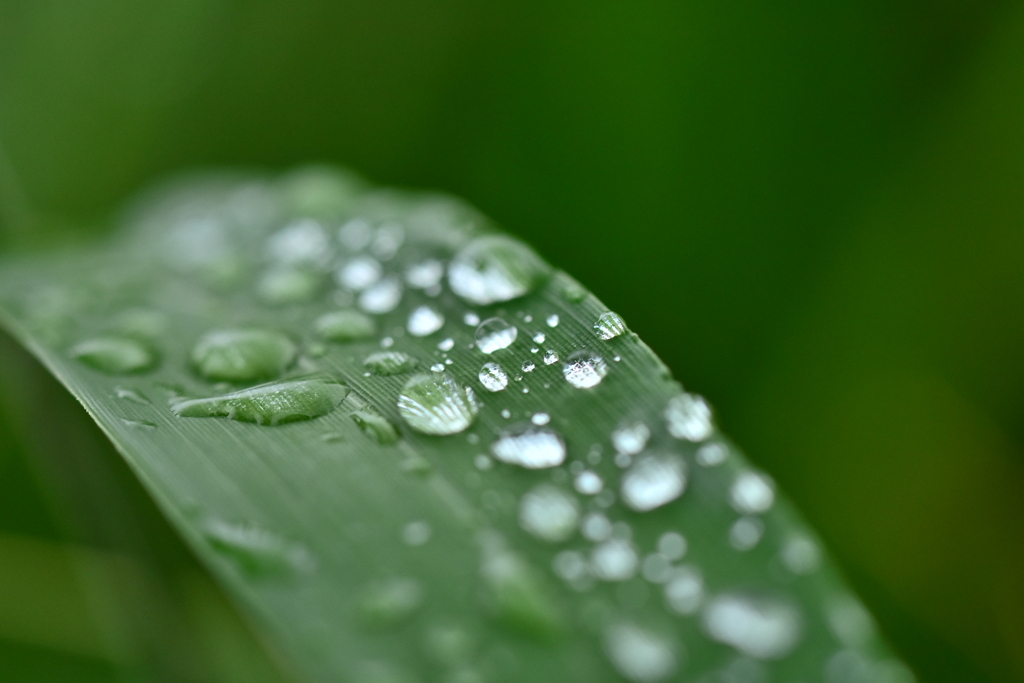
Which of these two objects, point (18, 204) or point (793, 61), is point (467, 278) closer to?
point (18, 204)

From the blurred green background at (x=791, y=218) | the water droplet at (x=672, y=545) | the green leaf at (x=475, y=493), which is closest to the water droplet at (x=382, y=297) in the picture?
the green leaf at (x=475, y=493)

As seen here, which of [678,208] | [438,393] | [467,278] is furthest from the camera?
[678,208]

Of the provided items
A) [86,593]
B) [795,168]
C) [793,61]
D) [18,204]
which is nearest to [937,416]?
[795,168]

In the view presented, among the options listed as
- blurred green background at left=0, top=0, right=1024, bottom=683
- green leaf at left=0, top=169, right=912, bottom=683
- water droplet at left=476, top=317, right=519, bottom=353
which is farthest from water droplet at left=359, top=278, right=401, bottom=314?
blurred green background at left=0, top=0, right=1024, bottom=683

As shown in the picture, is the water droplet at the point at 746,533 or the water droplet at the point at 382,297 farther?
the water droplet at the point at 382,297

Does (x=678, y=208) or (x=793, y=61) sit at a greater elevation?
(x=793, y=61)

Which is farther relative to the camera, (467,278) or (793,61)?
(793,61)

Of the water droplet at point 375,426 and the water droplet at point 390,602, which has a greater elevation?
the water droplet at point 375,426

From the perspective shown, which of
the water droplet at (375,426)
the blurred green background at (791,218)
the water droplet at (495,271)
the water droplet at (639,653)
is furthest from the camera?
the blurred green background at (791,218)

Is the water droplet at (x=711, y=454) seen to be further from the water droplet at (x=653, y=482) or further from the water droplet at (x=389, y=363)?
the water droplet at (x=389, y=363)
